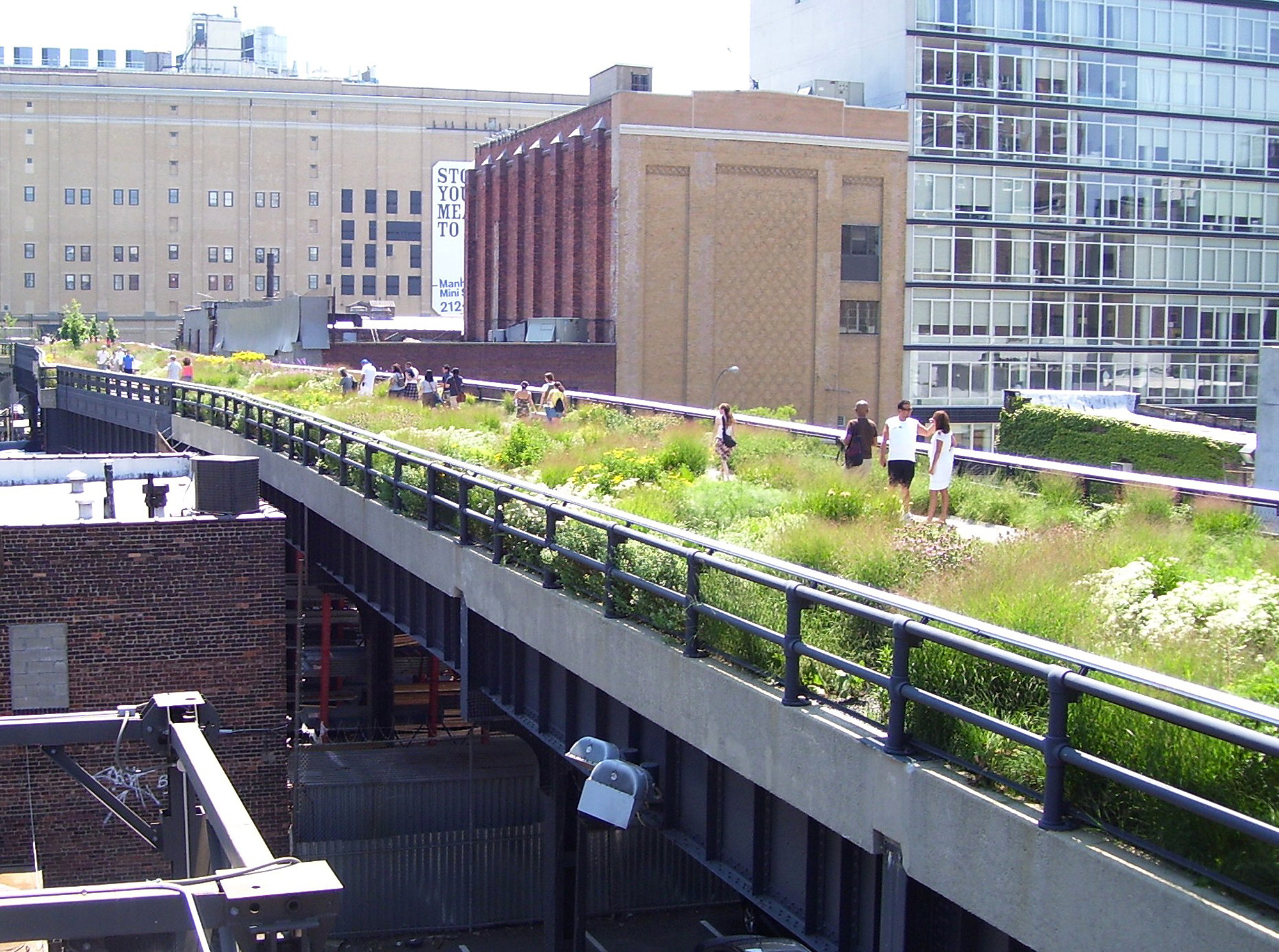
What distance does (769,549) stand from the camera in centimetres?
1208

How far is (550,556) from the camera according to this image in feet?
44.8

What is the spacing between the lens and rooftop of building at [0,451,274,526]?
2305 cm

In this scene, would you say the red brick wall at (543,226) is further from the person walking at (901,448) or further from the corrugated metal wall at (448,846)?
the person walking at (901,448)

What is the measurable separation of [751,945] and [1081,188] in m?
53.6

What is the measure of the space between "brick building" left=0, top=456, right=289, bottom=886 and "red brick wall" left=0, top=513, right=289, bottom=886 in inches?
0.7

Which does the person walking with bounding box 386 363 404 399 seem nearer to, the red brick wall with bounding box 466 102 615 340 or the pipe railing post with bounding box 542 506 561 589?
the red brick wall with bounding box 466 102 615 340

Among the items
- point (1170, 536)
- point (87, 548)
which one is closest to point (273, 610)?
point (87, 548)

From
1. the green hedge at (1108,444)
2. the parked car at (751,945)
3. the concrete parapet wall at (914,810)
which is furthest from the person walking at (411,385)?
the concrete parapet wall at (914,810)

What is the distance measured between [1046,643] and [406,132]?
111728 millimetres

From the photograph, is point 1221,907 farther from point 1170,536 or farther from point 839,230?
point 839,230

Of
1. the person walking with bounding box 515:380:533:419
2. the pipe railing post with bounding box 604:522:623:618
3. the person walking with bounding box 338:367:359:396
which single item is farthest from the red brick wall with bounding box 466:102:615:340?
the pipe railing post with bounding box 604:522:623:618

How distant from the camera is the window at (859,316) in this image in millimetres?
62469

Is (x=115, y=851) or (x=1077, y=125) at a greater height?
(x=1077, y=125)

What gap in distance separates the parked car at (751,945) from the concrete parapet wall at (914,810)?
636 cm
